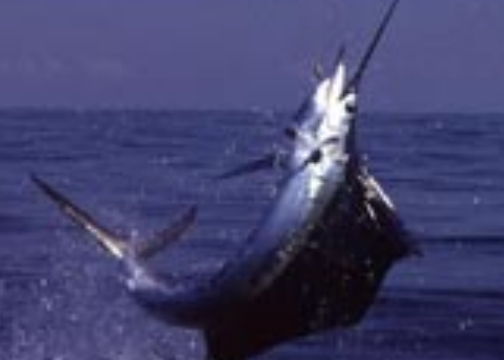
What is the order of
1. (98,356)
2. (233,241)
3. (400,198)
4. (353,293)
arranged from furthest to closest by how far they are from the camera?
(400,198) < (233,241) < (98,356) < (353,293)

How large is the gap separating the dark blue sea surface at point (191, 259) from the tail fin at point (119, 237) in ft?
0.36

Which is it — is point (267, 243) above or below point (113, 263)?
above

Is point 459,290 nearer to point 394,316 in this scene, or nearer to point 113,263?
point 394,316

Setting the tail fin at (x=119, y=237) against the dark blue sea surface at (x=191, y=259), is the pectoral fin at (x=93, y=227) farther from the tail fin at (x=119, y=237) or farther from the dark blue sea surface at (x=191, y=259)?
the dark blue sea surface at (x=191, y=259)

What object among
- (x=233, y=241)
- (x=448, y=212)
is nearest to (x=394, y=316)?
(x=233, y=241)

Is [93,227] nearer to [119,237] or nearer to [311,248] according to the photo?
[119,237]

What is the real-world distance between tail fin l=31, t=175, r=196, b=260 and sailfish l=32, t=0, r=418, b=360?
2.01ft

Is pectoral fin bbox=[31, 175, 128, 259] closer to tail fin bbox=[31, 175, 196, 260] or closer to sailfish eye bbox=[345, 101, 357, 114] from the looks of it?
tail fin bbox=[31, 175, 196, 260]

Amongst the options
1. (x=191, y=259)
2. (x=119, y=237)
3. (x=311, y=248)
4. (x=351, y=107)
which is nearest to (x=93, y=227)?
(x=119, y=237)

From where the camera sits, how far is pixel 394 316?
15.1 metres

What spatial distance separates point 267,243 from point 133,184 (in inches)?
991

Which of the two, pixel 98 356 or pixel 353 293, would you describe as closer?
pixel 353 293

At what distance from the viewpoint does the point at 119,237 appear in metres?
7.13

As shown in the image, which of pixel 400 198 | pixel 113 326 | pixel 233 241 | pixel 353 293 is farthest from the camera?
pixel 400 198
